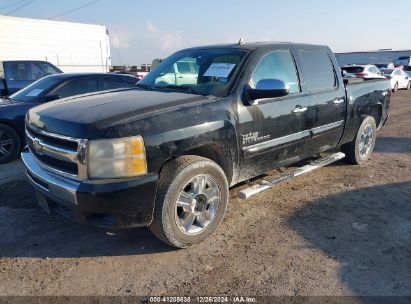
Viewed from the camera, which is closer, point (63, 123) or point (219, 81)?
point (63, 123)

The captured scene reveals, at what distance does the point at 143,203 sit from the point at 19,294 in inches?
44.6

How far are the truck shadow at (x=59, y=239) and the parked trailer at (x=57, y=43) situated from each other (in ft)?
60.3

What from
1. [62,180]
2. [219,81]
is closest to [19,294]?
[62,180]

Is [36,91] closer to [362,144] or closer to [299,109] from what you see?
[299,109]

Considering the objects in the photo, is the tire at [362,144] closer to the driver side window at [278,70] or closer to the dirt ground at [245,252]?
the dirt ground at [245,252]

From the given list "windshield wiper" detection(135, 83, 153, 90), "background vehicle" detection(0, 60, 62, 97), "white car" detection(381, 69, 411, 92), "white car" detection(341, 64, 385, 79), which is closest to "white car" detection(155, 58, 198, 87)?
"windshield wiper" detection(135, 83, 153, 90)

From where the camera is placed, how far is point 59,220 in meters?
3.98

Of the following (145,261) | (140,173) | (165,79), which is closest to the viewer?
(140,173)

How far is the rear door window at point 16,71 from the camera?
32.4 ft

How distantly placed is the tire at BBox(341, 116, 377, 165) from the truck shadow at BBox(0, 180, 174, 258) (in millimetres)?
3599

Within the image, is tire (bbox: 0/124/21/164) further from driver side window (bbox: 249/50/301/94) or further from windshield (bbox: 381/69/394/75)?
windshield (bbox: 381/69/394/75)

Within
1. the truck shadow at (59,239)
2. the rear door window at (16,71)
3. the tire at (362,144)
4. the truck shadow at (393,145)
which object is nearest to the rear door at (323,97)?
the tire at (362,144)

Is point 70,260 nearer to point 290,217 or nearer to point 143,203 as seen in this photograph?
point 143,203

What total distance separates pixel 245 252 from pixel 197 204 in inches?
24.3
